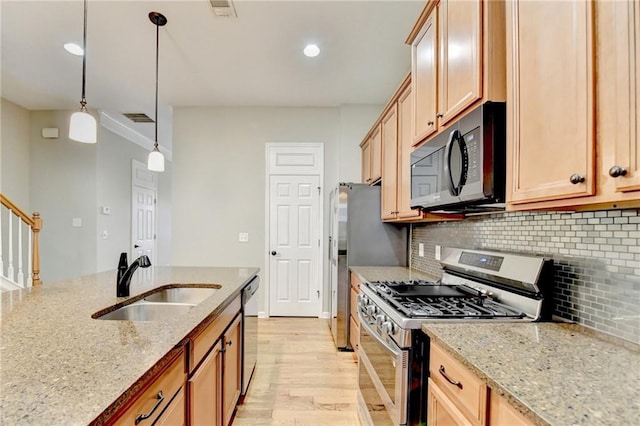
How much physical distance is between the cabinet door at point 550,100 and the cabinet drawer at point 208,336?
52.9 inches

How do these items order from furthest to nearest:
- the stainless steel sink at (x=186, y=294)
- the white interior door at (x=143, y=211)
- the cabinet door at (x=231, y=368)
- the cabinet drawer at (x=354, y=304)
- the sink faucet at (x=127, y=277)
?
1. the white interior door at (x=143, y=211)
2. the cabinet drawer at (x=354, y=304)
3. the stainless steel sink at (x=186, y=294)
4. the cabinet door at (x=231, y=368)
5. the sink faucet at (x=127, y=277)

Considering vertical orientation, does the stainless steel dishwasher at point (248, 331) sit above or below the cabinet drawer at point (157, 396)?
below

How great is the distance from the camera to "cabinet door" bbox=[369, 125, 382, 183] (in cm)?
310

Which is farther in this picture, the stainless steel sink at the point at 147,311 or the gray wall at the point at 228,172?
the gray wall at the point at 228,172

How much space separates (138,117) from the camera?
4.76m

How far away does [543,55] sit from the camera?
3.38ft

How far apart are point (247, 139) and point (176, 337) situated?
11.5ft

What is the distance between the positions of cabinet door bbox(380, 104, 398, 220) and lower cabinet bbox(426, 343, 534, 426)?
1.54m

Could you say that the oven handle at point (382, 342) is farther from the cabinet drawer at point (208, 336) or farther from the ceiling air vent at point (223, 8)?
the ceiling air vent at point (223, 8)

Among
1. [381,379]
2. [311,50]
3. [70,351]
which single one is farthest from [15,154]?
[381,379]

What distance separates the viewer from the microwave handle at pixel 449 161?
1375mm

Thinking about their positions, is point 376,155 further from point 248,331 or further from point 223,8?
point 248,331

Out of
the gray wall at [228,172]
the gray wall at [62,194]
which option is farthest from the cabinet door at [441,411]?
the gray wall at [62,194]

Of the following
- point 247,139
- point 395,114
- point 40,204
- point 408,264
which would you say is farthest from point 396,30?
point 40,204
